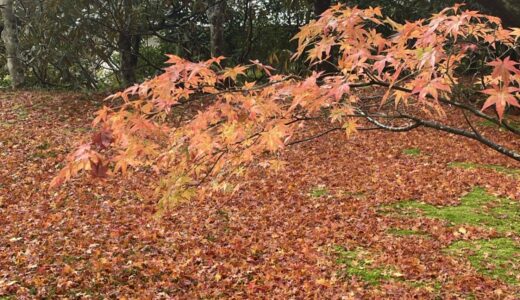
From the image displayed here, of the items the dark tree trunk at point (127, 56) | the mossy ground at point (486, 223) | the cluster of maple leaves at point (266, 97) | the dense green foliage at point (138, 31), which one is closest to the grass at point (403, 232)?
the mossy ground at point (486, 223)

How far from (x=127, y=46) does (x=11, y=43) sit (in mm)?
3192

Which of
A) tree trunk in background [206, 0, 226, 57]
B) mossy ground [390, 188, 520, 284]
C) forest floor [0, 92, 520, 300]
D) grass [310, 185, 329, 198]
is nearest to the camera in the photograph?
forest floor [0, 92, 520, 300]

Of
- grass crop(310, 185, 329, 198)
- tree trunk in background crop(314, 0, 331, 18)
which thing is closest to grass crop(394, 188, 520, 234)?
grass crop(310, 185, 329, 198)

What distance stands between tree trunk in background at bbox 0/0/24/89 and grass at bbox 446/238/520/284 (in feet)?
42.3

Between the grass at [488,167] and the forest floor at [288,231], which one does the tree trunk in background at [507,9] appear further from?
the grass at [488,167]

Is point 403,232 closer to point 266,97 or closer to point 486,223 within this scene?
point 486,223

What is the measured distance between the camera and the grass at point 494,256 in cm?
553

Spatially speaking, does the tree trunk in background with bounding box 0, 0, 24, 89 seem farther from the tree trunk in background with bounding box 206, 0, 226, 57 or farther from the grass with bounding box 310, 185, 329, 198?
the grass with bounding box 310, 185, 329, 198

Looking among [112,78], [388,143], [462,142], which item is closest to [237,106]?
[388,143]

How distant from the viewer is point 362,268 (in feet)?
18.8

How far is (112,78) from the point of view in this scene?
19.2 meters

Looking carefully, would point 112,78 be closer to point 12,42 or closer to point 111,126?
point 12,42

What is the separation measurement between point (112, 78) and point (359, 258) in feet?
50.6

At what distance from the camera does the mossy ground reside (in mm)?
5672
